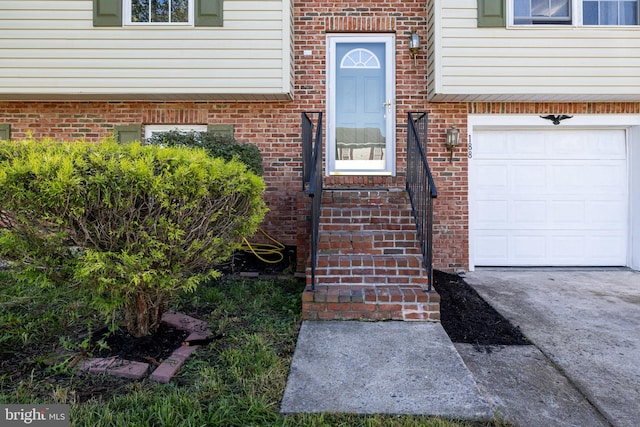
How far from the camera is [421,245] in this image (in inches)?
155

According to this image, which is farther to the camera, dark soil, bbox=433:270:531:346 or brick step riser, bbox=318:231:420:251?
brick step riser, bbox=318:231:420:251

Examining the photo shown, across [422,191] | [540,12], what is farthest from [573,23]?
[422,191]

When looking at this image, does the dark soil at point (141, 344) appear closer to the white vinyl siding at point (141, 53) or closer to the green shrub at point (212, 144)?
the green shrub at point (212, 144)

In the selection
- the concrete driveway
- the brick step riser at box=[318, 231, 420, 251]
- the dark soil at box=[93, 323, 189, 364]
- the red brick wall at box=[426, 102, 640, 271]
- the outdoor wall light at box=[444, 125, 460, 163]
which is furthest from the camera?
the red brick wall at box=[426, 102, 640, 271]

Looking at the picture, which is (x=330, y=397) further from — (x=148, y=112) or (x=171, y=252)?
(x=148, y=112)

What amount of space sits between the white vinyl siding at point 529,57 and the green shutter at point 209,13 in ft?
9.10

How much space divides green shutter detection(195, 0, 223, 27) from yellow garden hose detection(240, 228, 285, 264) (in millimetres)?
2740

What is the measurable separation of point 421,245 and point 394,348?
1.43 m

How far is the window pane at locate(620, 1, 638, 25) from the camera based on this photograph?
5.13m

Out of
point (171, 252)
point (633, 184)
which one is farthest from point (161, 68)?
point (633, 184)

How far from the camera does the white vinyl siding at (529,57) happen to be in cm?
498

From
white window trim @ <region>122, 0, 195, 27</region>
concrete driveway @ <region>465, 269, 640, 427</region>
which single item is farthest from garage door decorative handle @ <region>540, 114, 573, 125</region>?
white window trim @ <region>122, 0, 195, 27</region>

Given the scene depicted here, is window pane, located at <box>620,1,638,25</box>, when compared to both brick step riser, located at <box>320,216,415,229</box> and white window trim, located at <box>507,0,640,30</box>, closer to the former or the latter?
white window trim, located at <box>507,0,640,30</box>

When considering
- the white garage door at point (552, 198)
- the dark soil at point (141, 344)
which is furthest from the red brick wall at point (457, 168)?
the dark soil at point (141, 344)
